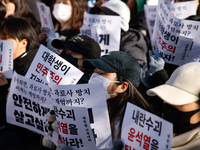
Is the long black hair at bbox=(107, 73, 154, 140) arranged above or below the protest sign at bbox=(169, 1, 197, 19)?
below

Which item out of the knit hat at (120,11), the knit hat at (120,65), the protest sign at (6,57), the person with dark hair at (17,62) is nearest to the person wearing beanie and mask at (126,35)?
the knit hat at (120,11)

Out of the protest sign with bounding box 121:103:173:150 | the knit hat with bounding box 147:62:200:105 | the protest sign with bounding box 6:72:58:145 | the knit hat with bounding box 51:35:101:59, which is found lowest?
the protest sign with bounding box 6:72:58:145

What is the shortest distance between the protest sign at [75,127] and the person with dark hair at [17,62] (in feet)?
4.26

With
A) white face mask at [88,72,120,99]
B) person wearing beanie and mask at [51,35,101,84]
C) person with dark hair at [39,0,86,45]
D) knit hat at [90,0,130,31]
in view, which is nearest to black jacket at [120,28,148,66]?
knit hat at [90,0,130,31]

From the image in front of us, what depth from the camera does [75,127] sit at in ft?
6.61

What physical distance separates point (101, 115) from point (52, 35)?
9.30 ft

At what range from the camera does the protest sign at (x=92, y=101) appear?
2023mm

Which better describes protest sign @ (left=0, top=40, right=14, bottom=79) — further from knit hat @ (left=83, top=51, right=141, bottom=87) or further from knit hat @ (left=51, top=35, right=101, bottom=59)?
knit hat @ (left=83, top=51, right=141, bottom=87)

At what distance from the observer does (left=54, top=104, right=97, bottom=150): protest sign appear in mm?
1954

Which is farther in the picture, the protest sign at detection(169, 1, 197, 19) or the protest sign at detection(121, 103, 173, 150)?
the protest sign at detection(169, 1, 197, 19)

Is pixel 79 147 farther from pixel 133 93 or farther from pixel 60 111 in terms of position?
pixel 133 93

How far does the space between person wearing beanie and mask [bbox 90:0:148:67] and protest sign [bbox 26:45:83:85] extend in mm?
1517

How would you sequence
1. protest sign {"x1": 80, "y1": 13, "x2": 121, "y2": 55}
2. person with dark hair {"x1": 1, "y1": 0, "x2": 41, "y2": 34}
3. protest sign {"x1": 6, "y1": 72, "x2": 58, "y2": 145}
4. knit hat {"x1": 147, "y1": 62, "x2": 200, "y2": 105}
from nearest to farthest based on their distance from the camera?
1. knit hat {"x1": 147, "y1": 62, "x2": 200, "y2": 105}
2. protest sign {"x1": 6, "y1": 72, "x2": 58, "y2": 145}
3. protest sign {"x1": 80, "y1": 13, "x2": 121, "y2": 55}
4. person with dark hair {"x1": 1, "y1": 0, "x2": 41, "y2": 34}

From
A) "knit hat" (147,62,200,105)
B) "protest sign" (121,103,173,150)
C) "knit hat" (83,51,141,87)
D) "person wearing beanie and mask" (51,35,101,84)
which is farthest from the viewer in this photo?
"person wearing beanie and mask" (51,35,101,84)
